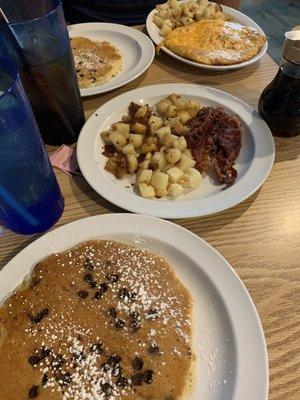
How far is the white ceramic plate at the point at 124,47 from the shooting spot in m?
1.44

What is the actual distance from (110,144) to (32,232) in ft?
1.35

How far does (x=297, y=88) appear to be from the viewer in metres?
1.13

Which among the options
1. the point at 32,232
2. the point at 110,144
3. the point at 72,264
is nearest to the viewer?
the point at 72,264

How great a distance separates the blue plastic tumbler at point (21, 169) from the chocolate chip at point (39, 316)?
25cm

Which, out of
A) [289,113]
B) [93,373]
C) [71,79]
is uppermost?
[71,79]

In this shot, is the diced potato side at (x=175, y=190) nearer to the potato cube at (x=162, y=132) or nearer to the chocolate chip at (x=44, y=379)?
the potato cube at (x=162, y=132)

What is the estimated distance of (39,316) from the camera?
2.66 feet

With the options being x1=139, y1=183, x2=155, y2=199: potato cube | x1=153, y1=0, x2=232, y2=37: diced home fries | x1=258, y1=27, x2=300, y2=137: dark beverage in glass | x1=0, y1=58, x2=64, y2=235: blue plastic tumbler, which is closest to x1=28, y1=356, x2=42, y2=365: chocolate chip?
x1=0, y1=58, x2=64, y2=235: blue plastic tumbler

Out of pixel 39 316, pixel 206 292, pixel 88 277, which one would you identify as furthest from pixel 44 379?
pixel 206 292

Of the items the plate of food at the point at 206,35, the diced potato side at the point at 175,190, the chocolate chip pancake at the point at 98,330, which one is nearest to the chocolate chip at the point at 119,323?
the chocolate chip pancake at the point at 98,330

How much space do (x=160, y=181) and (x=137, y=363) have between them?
513 millimetres

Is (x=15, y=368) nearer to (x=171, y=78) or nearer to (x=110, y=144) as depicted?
(x=110, y=144)

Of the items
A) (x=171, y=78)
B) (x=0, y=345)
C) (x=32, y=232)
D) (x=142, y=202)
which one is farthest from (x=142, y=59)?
(x=0, y=345)

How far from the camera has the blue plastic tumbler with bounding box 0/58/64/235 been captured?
0.78 metres
